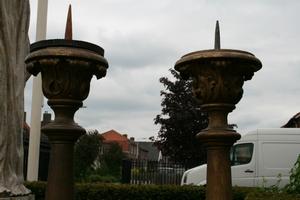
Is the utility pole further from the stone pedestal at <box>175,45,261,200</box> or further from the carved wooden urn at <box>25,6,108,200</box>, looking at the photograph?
the stone pedestal at <box>175,45,261,200</box>

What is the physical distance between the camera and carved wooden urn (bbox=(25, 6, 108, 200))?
2.93 m

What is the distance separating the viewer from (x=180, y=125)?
26703mm

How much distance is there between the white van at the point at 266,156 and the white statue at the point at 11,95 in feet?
30.5

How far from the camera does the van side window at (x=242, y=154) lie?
13.6 metres

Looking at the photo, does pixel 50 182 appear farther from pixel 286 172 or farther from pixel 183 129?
pixel 183 129

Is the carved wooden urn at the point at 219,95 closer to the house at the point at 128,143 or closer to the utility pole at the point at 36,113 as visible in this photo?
the utility pole at the point at 36,113

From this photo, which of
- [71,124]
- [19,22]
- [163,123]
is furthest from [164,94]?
[71,124]

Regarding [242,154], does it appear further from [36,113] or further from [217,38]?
[217,38]

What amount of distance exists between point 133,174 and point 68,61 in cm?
1745

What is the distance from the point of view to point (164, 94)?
27969mm

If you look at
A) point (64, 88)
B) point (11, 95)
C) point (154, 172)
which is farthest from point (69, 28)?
point (154, 172)

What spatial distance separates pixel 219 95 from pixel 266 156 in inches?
428

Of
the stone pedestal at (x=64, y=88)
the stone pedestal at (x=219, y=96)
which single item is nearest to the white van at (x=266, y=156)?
the stone pedestal at (x=219, y=96)

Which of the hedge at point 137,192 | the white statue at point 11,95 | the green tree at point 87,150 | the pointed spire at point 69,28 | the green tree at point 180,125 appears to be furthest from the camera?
the green tree at point 87,150
